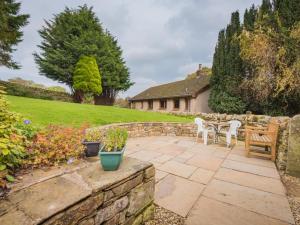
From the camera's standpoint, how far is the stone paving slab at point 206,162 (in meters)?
4.11

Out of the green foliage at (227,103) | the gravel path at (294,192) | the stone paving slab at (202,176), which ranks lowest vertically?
the gravel path at (294,192)

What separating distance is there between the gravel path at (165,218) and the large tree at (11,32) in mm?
18307

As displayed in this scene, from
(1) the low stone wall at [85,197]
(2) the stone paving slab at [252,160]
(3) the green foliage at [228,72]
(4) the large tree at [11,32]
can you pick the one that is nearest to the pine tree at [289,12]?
(3) the green foliage at [228,72]

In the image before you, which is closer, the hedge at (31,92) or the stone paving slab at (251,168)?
the stone paving slab at (251,168)

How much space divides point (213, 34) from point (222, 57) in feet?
10.8

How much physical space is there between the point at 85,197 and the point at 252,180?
357cm

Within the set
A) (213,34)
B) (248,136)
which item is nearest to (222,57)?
(213,34)

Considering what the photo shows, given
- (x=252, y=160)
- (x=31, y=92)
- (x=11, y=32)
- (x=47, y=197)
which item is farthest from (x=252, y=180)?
(x=11, y=32)

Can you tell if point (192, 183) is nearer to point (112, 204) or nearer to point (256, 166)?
point (112, 204)

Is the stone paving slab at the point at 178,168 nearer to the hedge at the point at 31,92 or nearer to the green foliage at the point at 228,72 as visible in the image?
the green foliage at the point at 228,72

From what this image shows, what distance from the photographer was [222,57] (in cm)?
1367

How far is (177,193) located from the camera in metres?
2.79

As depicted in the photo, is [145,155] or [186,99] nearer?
[145,155]

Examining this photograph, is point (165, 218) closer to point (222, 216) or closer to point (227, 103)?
point (222, 216)
